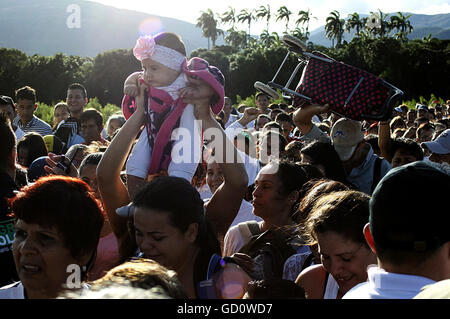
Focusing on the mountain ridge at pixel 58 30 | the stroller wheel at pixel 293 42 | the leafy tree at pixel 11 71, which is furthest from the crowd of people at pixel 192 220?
the mountain ridge at pixel 58 30

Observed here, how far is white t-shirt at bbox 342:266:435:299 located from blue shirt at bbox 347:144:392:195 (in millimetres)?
2691

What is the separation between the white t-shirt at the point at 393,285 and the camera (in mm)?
1479

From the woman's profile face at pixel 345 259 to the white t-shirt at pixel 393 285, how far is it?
614 mm

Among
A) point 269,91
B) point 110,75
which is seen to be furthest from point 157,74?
point 110,75

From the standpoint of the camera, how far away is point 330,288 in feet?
7.74

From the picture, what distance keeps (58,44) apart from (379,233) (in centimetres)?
19832

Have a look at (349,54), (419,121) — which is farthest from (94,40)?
(419,121)

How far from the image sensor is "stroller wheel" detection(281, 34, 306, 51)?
4.33 m

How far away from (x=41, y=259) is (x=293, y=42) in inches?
122

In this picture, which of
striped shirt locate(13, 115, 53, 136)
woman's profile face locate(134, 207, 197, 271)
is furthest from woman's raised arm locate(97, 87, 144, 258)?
striped shirt locate(13, 115, 53, 136)

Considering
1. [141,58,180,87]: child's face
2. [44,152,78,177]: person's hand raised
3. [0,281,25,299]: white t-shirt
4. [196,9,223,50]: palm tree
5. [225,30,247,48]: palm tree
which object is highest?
[196,9,223,50]: palm tree

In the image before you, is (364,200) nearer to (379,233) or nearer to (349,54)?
(379,233)

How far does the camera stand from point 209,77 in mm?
2578

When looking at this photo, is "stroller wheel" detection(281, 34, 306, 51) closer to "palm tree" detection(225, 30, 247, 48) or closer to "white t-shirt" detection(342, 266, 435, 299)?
"white t-shirt" detection(342, 266, 435, 299)
